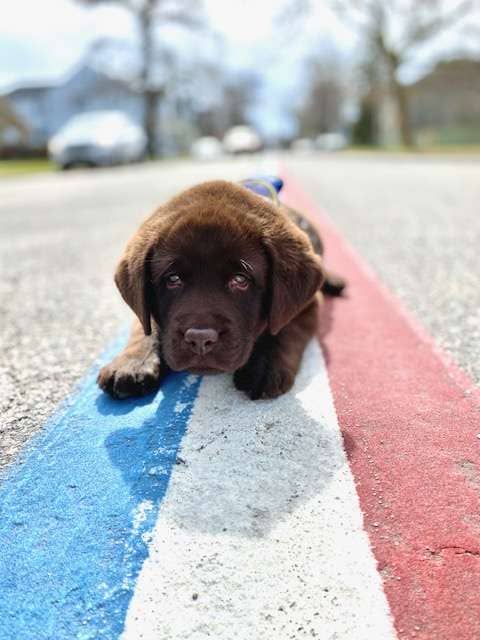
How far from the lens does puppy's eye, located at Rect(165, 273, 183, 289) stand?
8.80ft

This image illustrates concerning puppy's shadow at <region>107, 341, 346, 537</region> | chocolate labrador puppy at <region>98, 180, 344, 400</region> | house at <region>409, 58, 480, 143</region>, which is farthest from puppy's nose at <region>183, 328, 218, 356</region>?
house at <region>409, 58, 480, 143</region>

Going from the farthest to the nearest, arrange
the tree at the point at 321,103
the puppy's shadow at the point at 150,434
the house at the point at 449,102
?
the tree at the point at 321,103 < the house at the point at 449,102 < the puppy's shadow at the point at 150,434

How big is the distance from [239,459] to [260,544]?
0.44m

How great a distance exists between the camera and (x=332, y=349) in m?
3.30

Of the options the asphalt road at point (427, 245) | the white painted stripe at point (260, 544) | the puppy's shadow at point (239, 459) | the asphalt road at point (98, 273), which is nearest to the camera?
the white painted stripe at point (260, 544)

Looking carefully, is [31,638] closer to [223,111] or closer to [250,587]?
[250,587]

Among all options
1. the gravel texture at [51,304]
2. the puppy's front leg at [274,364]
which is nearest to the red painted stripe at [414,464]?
the puppy's front leg at [274,364]

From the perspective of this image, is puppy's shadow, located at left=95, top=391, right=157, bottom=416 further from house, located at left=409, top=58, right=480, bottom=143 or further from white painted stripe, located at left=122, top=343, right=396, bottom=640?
house, located at left=409, top=58, right=480, bottom=143

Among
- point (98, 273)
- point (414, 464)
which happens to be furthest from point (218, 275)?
point (98, 273)

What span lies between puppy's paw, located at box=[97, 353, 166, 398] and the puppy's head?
123mm

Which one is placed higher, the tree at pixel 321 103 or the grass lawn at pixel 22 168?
the grass lawn at pixel 22 168

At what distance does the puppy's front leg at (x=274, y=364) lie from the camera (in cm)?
265

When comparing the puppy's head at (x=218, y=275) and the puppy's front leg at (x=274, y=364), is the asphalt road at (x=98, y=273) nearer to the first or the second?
the puppy's head at (x=218, y=275)

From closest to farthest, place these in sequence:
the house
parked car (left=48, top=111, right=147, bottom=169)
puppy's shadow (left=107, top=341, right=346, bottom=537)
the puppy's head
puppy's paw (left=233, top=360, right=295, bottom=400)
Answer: puppy's shadow (left=107, top=341, right=346, bottom=537) < the puppy's head < puppy's paw (left=233, top=360, right=295, bottom=400) < parked car (left=48, top=111, right=147, bottom=169) < the house
